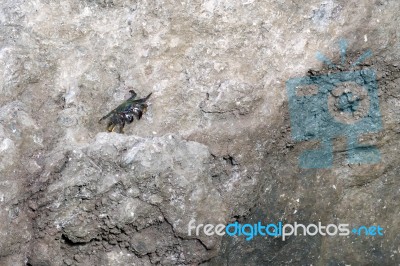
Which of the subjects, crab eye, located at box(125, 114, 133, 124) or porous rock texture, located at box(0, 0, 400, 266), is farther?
crab eye, located at box(125, 114, 133, 124)

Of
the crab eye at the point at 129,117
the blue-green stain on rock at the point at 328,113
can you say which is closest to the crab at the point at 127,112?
the crab eye at the point at 129,117

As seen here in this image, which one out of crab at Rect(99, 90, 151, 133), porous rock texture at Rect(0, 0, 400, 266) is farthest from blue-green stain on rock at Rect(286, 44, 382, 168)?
crab at Rect(99, 90, 151, 133)

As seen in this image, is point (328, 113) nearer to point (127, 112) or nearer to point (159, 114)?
point (159, 114)

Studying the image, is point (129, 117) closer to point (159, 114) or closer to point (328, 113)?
point (159, 114)

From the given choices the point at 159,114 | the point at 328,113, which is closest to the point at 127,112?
the point at 159,114

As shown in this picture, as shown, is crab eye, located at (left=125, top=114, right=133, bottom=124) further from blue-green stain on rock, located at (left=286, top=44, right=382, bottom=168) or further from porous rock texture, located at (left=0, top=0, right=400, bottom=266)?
blue-green stain on rock, located at (left=286, top=44, right=382, bottom=168)

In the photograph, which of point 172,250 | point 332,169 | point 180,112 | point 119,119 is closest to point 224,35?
point 180,112
